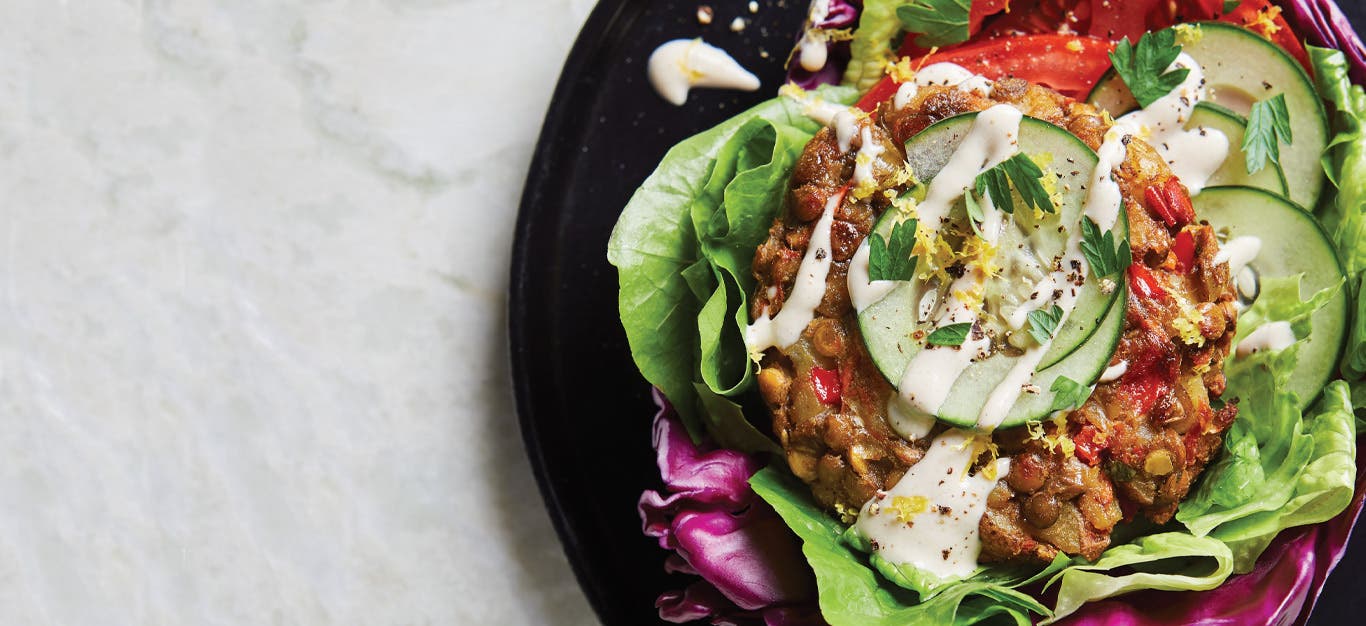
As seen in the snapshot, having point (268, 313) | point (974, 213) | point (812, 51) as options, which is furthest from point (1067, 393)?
point (268, 313)

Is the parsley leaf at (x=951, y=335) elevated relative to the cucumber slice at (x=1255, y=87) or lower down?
lower down

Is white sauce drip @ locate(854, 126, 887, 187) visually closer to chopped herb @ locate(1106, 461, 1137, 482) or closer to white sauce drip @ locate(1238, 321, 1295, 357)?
chopped herb @ locate(1106, 461, 1137, 482)

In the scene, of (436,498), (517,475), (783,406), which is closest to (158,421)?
(436,498)

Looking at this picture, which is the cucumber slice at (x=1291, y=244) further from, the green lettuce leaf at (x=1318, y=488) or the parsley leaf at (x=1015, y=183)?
the parsley leaf at (x=1015, y=183)

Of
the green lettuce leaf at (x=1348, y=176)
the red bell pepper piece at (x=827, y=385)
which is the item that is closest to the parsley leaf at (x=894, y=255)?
the red bell pepper piece at (x=827, y=385)

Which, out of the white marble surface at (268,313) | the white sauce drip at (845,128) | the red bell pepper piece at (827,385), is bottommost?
the white marble surface at (268,313)

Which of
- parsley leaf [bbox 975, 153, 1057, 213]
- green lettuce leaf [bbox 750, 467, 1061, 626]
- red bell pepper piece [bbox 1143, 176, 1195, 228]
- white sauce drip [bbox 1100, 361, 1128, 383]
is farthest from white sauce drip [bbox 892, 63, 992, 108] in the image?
green lettuce leaf [bbox 750, 467, 1061, 626]

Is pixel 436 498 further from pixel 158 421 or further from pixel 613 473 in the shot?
pixel 158 421
